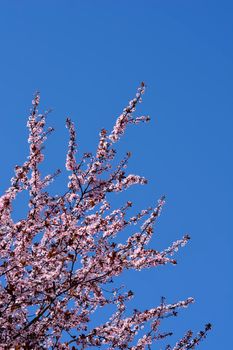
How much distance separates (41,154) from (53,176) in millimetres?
573

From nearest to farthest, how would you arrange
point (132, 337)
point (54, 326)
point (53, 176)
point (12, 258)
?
point (12, 258)
point (54, 326)
point (53, 176)
point (132, 337)

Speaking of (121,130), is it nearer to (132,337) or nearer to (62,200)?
(62,200)

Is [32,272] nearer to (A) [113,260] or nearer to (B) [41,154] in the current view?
(A) [113,260]

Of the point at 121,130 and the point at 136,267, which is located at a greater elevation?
the point at 121,130

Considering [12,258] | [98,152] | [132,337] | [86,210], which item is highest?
[98,152]

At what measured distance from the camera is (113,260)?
8.43 m

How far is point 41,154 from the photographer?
30.2 ft

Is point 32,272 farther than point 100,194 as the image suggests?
No

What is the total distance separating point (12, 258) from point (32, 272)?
435 mm

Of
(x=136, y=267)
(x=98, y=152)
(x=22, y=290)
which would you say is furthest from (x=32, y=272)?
(x=98, y=152)

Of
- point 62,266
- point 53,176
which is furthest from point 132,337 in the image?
point 53,176

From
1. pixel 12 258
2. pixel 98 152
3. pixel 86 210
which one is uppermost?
pixel 98 152

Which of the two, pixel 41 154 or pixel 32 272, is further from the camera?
pixel 41 154

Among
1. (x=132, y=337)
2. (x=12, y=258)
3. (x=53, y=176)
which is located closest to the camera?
(x=12, y=258)
